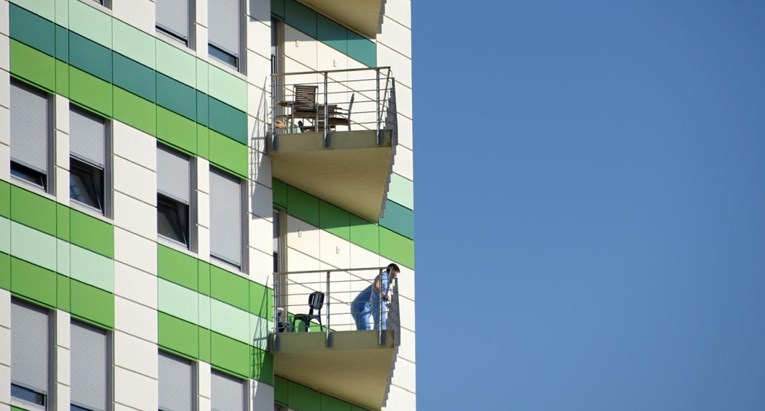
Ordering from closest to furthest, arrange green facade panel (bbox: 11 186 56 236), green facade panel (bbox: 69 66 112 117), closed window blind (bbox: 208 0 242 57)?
green facade panel (bbox: 11 186 56 236) → green facade panel (bbox: 69 66 112 117) → closed window blind (bbox: 208 0 242 57)

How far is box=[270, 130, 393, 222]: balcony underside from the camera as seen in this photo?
40.2 metres

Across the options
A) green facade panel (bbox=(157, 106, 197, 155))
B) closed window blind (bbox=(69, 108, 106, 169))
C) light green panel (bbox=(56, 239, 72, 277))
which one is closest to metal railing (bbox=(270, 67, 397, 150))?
green facade panel (bbox=(157, 106, 197, 155))

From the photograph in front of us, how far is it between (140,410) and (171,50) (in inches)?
231

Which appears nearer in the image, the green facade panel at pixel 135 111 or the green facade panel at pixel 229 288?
the green facade panel at pixel 135 111

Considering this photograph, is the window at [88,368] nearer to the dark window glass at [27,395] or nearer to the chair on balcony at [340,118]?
the dark window glass at [27,395]

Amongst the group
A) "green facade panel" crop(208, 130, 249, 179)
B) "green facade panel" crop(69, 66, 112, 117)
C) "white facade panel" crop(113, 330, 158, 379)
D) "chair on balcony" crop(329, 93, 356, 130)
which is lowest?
"white facade panel" crop(113, 330, 158, 379)

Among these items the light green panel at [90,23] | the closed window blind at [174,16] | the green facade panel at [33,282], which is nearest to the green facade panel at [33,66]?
the light green panel at [90,23]

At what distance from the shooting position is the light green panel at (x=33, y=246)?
34.9m

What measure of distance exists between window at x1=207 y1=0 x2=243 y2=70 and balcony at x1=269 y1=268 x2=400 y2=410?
12.0 feet

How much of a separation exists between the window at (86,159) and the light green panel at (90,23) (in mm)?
1189

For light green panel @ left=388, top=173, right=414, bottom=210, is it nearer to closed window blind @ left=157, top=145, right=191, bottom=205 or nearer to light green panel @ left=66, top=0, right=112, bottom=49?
closed window blind @ left=157, top=145, right=191, bottom=205

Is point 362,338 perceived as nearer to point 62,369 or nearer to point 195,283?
point 195,283

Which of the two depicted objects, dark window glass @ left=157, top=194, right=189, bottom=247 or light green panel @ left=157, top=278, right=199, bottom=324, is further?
dark window glass @ left=157, top=194, right=189, bottom=247

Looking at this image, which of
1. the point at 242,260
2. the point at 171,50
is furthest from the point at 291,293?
the point at 171,50
